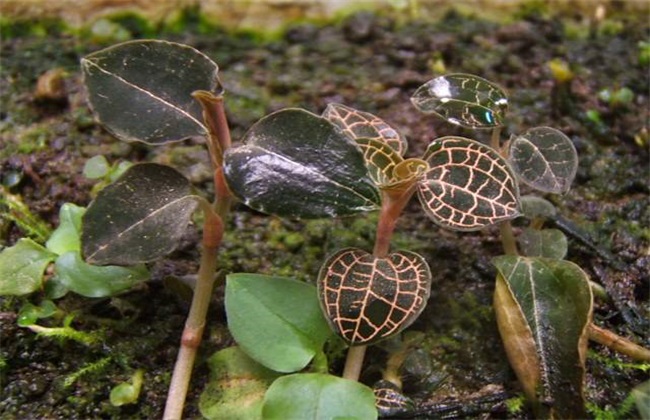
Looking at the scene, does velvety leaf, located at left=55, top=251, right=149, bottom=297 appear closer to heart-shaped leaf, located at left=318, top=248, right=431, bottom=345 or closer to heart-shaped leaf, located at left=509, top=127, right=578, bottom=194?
heart-shaped leaf, located at left=318, top=248, right=431, bottom=345

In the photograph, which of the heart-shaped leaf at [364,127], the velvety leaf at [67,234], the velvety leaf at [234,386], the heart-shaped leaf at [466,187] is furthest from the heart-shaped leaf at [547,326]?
the velvety leaf at [67,234]

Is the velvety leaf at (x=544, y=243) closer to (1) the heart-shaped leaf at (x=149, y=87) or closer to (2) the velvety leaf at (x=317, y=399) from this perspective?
(2) the velvety leaf at (x=317, y=399)

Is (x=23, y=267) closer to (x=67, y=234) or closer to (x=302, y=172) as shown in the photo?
(x=67, y=234)

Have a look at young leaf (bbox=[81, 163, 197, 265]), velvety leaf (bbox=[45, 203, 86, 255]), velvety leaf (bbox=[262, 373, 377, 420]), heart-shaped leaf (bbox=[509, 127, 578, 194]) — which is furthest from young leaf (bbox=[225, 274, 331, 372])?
heart-shaped leaf (bbox=[509, 127, 578, 194])

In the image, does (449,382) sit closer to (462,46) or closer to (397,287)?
(397,287)

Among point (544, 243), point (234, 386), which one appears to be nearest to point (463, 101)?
point (544, 243)

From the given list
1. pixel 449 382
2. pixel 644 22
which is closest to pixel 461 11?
pixel 644 22
